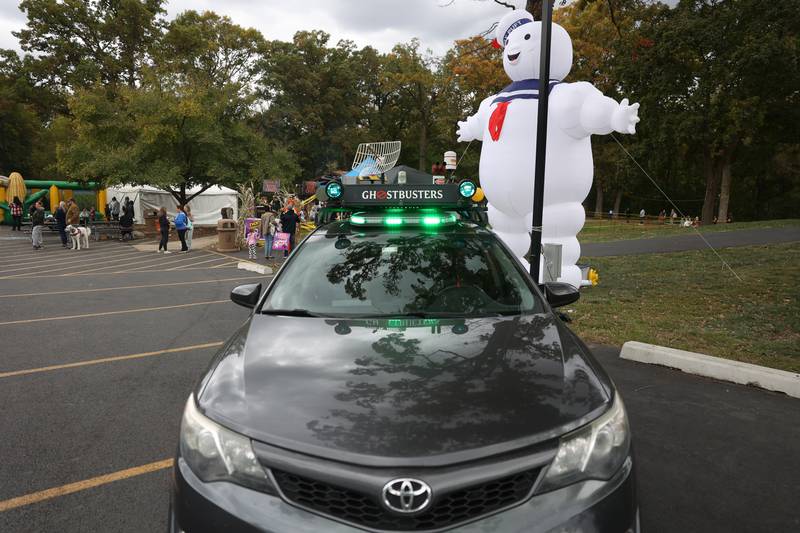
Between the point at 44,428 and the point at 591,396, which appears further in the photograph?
the point at 44,428

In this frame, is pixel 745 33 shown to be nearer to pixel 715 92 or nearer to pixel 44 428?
pixel 715 92

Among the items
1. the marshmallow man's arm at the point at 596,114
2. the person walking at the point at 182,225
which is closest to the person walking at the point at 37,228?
the person walking at the point at 182,225

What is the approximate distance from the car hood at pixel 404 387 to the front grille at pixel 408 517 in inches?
4.1

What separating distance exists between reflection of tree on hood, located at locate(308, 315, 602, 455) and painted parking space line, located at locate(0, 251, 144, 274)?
1513 centimetres

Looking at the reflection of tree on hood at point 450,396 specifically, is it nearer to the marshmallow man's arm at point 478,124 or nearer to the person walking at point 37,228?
the marshmallow man's arm at point 478,124

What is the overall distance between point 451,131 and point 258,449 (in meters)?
42.5

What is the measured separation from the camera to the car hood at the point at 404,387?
189cm

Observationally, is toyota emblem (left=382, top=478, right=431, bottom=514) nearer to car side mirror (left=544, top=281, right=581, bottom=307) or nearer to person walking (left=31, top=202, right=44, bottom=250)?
car side mirror (left=544, top=281, right=581, bottom=307)

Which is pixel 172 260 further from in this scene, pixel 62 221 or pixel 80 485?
pixel 80 485

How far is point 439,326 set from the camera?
2.71 metres

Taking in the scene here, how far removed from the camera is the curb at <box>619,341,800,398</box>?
464 cm

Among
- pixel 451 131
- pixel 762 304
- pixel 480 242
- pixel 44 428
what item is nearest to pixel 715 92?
pixel 451 131

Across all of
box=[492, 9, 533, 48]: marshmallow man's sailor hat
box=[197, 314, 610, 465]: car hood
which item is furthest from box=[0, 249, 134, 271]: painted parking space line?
box=[197, 314, 610, 465]: car hood

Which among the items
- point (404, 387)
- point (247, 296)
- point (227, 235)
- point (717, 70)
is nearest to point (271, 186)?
point (227, 235)
